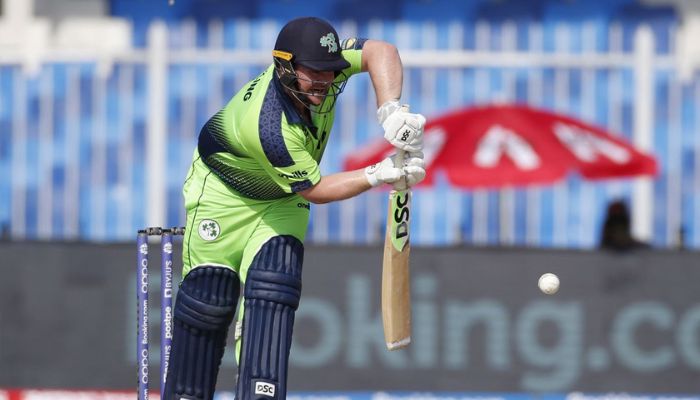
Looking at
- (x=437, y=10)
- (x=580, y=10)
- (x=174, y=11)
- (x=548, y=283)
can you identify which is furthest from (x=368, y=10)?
(x=548, y=283)

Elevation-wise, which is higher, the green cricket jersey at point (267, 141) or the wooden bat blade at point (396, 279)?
the green cricket jersey at point (267, 141)

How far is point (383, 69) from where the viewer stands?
6512 millimetres

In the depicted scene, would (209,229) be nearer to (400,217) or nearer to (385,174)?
(400,217)

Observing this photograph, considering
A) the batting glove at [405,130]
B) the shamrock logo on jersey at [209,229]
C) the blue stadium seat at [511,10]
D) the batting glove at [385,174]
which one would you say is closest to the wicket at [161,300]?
the shamrock logo on jersey at [209,229]

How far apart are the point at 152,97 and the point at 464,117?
2288mm

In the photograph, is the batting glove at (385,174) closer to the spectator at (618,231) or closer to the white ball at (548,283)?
the white ball at (548,283)

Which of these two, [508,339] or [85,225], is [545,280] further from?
[85,225]

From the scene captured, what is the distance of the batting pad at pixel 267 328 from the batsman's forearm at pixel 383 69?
0.84 metres

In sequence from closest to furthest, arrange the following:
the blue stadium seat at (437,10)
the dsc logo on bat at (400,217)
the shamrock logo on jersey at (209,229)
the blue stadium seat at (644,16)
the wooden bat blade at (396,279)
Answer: the dsc logo on bat at (400,217)
the wooden bat blade at (396,279)
the shamrock logo on jersey at (209,229)
the blue stadium seat at (437,10)
the blue stadium seat at (644,16)

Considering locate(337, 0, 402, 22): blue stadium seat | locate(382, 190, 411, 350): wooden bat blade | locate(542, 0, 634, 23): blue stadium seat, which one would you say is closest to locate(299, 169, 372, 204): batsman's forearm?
locate(382, 190, 411, 350): wooden bat blade

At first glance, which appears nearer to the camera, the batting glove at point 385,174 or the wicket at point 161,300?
the batting glove at point 385,174

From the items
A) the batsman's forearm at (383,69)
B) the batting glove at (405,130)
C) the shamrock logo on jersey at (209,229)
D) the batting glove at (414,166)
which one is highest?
the batsman's forearm at (383,69)

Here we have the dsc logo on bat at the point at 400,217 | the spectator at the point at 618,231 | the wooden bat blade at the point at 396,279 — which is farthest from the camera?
the spectator at the point at 618,231

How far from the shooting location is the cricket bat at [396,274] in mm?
6441
